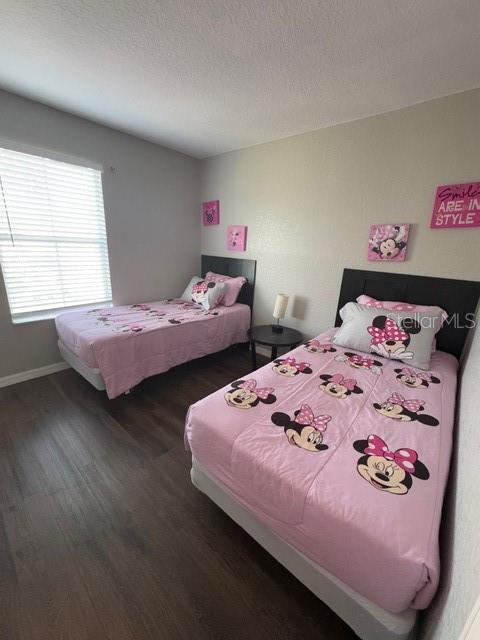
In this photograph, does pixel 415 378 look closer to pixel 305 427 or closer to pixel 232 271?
pixel 305 427

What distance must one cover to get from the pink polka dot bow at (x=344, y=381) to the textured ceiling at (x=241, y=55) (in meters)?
1.78

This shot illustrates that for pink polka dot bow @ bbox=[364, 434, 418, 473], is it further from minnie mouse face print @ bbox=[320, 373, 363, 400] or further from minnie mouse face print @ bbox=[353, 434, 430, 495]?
minnie mouse face print @ bbox=[320, 373, 363, 400]

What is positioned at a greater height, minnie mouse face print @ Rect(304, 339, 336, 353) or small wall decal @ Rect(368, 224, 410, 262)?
small wall decal @ Rect(368, 224, 410, 262)

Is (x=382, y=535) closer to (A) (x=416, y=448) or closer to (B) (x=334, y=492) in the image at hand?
(B) (x=334, y=492)

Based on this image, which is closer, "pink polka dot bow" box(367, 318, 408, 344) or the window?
"pink polka dot bow" box(367, 318, 408, 344)

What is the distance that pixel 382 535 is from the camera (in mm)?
736

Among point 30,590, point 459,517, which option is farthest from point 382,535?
point 30,590

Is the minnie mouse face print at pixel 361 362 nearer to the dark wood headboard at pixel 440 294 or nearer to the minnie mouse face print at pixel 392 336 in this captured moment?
the minnie mouse face print at pixel 392 336

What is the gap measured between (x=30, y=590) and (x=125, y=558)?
345 mm

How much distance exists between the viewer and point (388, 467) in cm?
96

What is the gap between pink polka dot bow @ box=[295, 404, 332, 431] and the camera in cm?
117

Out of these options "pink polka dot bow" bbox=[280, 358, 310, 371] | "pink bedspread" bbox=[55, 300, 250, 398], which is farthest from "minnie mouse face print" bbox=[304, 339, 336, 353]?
"pink bedspread" bbox=[55, 300, 250, 398]

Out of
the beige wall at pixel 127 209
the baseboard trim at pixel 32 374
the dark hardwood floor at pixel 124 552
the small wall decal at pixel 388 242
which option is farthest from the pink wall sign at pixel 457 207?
the baseboard trim at pixel 32 374

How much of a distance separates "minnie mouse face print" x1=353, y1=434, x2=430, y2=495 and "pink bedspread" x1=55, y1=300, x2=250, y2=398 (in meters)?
1.77
